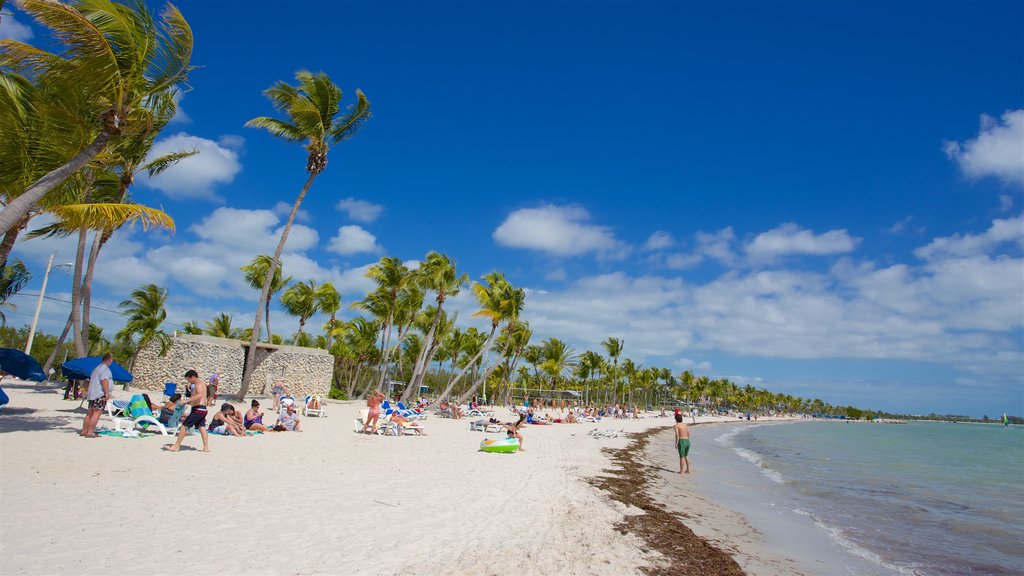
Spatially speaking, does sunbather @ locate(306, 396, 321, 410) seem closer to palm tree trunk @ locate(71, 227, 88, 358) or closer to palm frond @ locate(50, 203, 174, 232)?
palm tree trunk @ locate(71, 227, 88, 358)

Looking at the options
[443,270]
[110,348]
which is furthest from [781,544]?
[110,348]

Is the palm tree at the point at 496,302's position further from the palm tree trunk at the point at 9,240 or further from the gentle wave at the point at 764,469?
the palm tree trunk at the point at 9,240

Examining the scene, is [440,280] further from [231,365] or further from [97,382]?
[97,382]

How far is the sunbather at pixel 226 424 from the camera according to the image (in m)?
12.0

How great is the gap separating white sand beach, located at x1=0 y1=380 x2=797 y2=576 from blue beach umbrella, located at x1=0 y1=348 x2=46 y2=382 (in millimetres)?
1831

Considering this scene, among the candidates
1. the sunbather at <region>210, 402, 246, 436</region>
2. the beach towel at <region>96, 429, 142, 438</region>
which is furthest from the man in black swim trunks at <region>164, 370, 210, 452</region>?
the sunbather at <region>210, 402, 246, 436</region>

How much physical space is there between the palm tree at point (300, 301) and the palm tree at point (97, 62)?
96.1ft

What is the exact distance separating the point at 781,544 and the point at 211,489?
27.2 ft

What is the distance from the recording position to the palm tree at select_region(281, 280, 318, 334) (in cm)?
3688

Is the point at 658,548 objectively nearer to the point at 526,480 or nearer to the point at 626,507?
the point at 626,507

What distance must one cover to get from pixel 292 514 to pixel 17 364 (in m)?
11.8

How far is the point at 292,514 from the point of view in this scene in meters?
5.87

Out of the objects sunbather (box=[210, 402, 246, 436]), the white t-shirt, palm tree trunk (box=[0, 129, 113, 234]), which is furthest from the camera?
sunbather (box=[210, 402, 246, 436])

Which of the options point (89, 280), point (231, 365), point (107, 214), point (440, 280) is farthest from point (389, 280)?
point (107, 214)
